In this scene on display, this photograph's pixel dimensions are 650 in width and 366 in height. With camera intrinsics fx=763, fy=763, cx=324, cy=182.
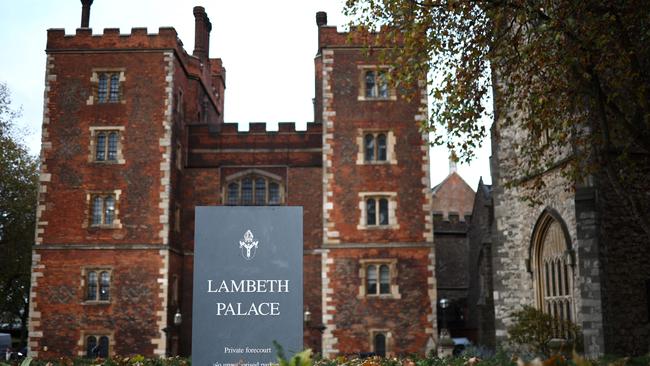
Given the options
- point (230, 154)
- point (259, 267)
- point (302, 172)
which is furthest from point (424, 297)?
point (259, 267)

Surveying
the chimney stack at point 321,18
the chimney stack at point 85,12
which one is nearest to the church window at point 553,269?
the chimney stack at point 321,18

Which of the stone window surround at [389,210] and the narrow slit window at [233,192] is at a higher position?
the narrow slit window at [233,192]

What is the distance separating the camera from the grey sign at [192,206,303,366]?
786cm

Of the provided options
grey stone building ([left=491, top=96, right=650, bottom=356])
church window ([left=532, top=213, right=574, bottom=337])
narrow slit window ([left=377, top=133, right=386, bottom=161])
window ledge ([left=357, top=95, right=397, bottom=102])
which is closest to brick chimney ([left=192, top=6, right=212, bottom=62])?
window ledge ([left=357, top=95, right=397, bottom=102])

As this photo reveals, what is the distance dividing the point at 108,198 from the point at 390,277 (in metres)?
10.7

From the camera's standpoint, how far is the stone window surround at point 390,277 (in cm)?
2722

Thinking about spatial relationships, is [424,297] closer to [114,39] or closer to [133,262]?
[133,262]

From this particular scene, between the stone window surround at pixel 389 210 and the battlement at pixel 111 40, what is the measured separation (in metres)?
9.31

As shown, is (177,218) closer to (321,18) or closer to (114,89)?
(114,89)

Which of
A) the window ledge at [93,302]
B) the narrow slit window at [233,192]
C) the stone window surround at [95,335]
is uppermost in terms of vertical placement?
the narrow slit window at [233,192]

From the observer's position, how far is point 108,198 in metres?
28.1

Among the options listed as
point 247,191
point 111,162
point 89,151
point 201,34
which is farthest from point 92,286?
point 201,34

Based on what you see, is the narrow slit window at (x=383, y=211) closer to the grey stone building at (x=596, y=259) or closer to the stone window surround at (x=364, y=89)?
the stone window surround at (x=364, y=89)

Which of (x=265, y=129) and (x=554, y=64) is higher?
(x=265, y=129)
